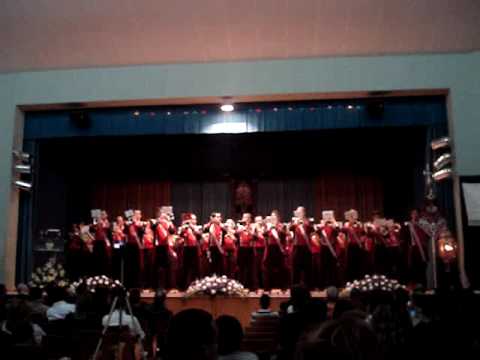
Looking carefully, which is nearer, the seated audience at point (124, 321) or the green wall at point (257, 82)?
the seated audience at point (124, 321)

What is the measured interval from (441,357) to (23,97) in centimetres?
1210

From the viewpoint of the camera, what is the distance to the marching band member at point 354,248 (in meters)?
12.0

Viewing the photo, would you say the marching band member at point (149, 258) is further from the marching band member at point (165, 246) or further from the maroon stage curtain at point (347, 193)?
the maroon stage curtain at point (347, 193)

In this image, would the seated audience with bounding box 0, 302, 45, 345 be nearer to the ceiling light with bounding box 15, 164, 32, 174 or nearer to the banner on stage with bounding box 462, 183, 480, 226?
the ceiling light with bounding box 15, 164, 32, 174

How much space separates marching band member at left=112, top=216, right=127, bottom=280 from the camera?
1230cm

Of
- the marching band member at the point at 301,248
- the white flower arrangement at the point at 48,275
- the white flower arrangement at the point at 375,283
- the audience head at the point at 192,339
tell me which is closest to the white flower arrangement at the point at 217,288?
the marching band member at the point at 301,248

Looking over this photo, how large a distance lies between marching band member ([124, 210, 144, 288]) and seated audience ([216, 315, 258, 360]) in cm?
921

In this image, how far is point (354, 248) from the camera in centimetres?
1207

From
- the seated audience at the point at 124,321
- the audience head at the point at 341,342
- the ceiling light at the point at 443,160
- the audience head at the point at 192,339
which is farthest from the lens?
the ceiling light at the point at 443,160

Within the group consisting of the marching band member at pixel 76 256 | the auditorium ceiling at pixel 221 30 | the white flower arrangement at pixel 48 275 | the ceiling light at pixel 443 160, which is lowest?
the white flower arrangement at pixel 48 275

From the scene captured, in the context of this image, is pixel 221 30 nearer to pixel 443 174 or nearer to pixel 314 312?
pixel 443 174

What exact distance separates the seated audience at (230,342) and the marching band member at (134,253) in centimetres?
921

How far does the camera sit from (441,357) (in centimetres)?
222

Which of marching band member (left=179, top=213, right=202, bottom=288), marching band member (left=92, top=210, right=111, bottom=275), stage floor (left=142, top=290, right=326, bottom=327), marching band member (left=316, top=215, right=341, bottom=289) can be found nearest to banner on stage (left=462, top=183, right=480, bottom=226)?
marching band member (left=316, top=215, right=341, bottom=289)
